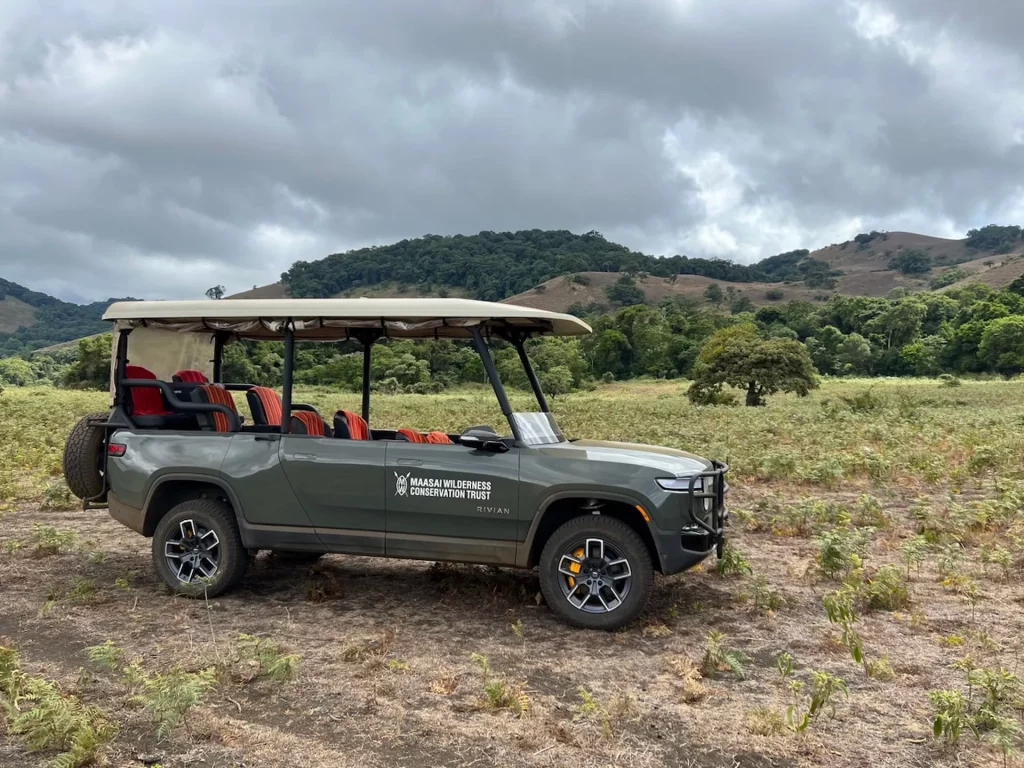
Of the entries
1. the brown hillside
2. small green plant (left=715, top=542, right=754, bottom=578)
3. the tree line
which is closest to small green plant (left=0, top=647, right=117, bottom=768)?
small green plant (left=715, top=542, right=754, bottom=578)

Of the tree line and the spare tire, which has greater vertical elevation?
the tree line

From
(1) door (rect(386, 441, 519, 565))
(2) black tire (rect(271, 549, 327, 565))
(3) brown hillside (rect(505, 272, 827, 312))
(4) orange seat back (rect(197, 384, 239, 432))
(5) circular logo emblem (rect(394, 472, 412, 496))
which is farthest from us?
(3) brown hillside (rect(505, 272, 827, 312))

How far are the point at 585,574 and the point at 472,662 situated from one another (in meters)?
1.10

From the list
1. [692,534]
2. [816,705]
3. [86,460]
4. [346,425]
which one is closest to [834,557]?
[692,534]

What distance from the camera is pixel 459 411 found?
27.9m

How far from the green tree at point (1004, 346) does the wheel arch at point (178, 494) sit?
70.3m

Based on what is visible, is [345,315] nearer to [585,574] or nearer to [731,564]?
[585,574]

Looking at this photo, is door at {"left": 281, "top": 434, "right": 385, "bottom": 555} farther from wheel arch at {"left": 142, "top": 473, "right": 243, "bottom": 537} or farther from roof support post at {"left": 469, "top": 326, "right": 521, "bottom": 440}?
roof support post at {"left": 469, "top": 326, "right": 521, "bottom": 440}

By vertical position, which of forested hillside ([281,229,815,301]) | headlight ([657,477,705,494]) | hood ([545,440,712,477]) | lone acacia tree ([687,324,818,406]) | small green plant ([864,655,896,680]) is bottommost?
small green plant ([864,655,896,680])

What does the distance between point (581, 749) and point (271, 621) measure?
3.06m

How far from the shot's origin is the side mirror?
603cm

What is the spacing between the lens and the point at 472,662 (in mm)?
5312

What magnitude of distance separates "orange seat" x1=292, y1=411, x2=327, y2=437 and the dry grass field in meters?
1.38

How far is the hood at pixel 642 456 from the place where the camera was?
19.6 feet
